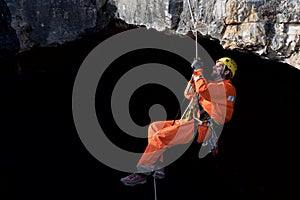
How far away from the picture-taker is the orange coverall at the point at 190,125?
3.99m

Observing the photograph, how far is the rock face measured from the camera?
134 inches

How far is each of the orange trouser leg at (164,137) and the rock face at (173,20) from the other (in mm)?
896

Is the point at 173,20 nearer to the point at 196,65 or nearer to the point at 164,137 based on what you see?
the point at 196,65

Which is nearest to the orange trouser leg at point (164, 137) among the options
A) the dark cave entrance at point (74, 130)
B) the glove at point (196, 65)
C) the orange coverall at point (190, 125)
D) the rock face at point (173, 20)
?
the orange coverall at point (190, 125)

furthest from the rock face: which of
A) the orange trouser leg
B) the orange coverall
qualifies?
the orange trouser leg

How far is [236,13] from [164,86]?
265 centimetres

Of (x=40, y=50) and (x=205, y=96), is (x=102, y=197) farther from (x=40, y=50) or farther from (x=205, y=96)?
(x=205, y=96)

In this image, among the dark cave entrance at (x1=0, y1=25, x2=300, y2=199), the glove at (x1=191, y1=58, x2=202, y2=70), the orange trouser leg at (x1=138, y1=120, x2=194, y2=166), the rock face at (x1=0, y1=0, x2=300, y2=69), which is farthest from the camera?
the dark cave entrance at (x1=0, y1=25, x2=300, y2=199)

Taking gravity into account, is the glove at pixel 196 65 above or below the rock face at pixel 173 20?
below

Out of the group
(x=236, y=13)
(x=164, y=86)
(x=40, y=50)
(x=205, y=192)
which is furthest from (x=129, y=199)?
(x=236, y=13)

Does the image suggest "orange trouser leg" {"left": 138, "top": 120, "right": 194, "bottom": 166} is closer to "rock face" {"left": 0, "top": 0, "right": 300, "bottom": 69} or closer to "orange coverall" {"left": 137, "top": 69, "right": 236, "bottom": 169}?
"orange coverall" {"left": 137, "top": 69, "right": 236, "bottom": 169}

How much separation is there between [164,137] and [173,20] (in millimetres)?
1081

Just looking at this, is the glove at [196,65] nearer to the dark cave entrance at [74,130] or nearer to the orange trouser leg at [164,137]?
the orange trouser leg at [164,137]

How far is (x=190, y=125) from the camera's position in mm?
4191
